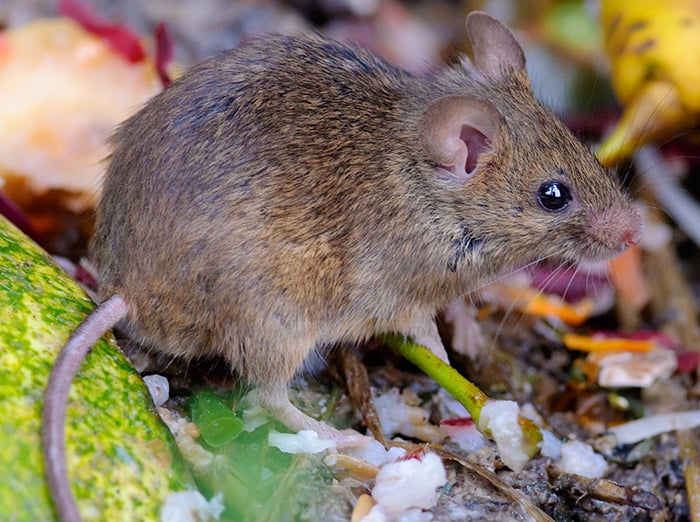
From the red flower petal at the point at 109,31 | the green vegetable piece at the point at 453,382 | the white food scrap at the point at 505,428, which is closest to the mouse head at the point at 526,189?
the green vegetable piece at the point at 453,382

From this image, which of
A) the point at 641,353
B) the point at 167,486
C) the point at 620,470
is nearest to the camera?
the point at 167,486

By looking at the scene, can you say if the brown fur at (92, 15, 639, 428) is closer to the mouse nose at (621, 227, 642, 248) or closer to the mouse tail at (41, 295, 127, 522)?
the mouse nose at (621, 227, 642, 248)

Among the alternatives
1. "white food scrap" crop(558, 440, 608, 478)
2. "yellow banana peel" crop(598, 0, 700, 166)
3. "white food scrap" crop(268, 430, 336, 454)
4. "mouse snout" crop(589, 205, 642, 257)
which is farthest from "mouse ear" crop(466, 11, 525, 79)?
"white food scrap" crop(268, 430, 336, 454)

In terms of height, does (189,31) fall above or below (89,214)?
above

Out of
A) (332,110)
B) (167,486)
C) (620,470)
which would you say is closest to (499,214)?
(332,110)

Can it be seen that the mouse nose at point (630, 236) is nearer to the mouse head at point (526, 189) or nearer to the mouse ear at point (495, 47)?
the mouse head at point (526, 189)

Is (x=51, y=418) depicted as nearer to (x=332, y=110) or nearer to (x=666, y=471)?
(x=332, y=110)
